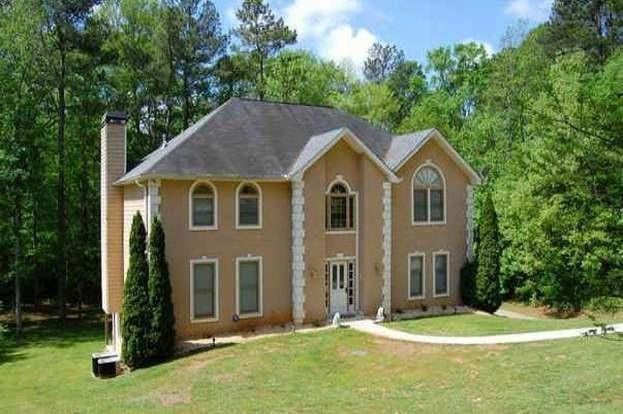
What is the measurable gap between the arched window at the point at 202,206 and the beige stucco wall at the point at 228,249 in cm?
18

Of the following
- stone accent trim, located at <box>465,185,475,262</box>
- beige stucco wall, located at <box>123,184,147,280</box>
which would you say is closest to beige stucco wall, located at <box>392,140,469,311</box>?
stone accent trim, located at <box>465,185,475,262</box>

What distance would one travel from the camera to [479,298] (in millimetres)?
24453

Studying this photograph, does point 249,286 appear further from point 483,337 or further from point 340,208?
point 483,337

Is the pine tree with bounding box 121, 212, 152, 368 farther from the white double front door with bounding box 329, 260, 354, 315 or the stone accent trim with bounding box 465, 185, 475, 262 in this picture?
the stone accent trim with bounding box 465, 185, 475, 262

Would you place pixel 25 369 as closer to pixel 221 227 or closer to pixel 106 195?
pixel 106 195

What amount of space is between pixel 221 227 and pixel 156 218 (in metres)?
2.60

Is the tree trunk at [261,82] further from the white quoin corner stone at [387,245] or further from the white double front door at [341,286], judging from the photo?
the white double front door at [341,286]

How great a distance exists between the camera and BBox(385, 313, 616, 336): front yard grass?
19562mm

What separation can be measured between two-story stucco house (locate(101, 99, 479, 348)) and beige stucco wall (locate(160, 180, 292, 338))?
37 millimetres

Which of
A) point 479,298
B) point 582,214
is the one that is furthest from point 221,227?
point 582,214

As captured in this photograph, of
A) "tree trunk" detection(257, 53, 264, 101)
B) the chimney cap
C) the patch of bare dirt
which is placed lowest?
the patch of bare dirt

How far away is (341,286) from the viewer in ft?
74.3

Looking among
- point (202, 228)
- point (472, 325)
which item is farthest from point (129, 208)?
point (472, 325)

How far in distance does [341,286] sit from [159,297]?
24.2ft
